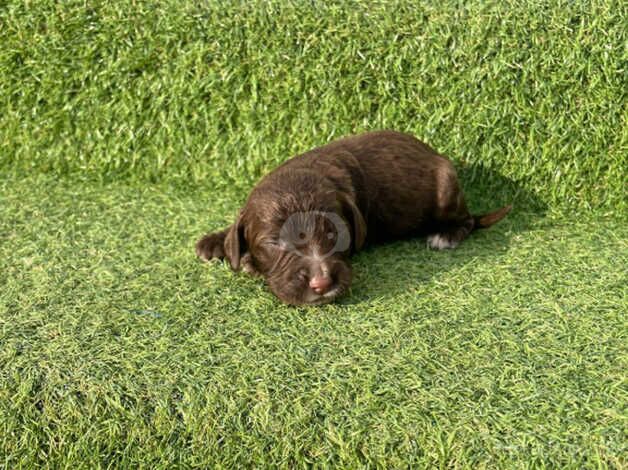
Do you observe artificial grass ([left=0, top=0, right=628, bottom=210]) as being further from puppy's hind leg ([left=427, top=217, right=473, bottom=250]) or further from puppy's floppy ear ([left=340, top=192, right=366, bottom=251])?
puppy's floppy ear ([left=340, top=192, right=366, bottom=251])

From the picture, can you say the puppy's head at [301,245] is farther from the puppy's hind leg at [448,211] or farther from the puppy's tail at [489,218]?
the puppy's tail at [489,218]

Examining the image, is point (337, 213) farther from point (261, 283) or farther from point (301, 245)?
point (261, 283)

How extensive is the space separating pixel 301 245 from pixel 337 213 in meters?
0.30

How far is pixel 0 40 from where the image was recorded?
21.7ft

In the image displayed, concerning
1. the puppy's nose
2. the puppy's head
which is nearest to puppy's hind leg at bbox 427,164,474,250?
the puppy's head

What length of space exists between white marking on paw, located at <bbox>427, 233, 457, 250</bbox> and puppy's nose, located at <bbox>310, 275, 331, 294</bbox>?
4.11ft

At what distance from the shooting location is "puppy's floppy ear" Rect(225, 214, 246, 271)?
16.2ft

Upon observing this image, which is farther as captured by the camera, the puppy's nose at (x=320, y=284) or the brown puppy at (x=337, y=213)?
the brown puppy at (x=337, y=213)

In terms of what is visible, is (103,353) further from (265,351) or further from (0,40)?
(0,40)

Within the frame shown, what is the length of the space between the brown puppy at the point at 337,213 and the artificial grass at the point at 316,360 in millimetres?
163

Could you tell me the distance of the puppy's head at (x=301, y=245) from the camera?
4.64 m

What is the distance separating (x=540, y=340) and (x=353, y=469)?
1270mm

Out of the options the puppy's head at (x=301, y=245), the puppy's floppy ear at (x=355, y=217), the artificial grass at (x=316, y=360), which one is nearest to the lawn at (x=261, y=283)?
the artificial grass at (x=316, y=360)

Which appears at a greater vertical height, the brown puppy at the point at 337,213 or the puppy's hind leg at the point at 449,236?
the brown puppy at the point at 337,213
